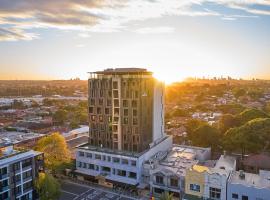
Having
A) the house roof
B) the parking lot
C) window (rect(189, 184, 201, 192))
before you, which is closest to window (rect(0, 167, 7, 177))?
the parking lot

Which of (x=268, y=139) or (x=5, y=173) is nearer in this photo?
(x=5, y=173)

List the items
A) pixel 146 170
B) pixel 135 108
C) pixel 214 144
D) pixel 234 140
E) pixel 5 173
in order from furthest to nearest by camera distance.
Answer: pixel 214 144
pixel 234 140
pixel 135 108
pixel 146 170
pixel 5 173

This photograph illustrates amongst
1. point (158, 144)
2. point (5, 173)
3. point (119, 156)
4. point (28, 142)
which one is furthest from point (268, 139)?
point (28, 142)

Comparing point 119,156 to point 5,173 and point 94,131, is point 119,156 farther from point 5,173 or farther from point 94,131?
point 5,173

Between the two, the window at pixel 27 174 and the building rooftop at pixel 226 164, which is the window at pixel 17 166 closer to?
the window at pixel 27 174

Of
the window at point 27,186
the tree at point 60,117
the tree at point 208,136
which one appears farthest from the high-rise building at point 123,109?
the tree at point 60,117

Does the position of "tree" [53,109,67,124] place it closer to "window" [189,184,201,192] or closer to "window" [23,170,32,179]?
"window" [23,170,32,179]
